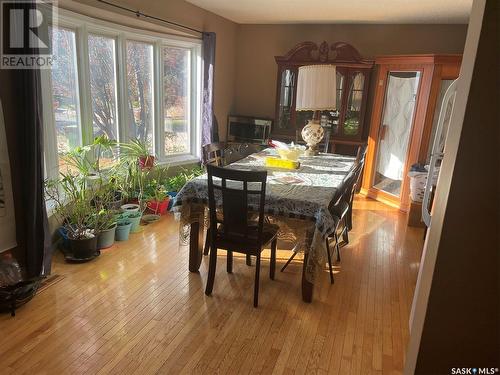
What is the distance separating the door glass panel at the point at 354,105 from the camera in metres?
4.87

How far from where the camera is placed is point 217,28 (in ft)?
16.3

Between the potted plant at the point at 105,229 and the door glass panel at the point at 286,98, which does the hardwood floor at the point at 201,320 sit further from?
the door glass panel at the point at 286,98

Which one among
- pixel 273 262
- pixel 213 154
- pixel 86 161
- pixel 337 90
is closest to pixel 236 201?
pixel 273 262

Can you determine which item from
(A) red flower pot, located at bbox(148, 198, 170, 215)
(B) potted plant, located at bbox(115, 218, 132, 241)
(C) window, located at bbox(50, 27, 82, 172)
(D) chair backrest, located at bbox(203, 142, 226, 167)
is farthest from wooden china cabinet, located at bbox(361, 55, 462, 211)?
(C) window, located at bbox(50, 27, 82, 172)

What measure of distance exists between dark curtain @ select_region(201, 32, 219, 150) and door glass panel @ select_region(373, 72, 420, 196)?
2.25 meters

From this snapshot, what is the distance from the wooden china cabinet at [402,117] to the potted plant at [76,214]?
357 cm

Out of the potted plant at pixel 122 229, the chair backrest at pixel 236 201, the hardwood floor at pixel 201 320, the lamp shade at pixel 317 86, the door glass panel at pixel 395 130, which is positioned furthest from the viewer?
the door glass panel at pixel 395 130

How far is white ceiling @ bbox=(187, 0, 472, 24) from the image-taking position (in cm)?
378

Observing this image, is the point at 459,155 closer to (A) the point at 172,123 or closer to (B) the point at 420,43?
(A) the point at 172,123

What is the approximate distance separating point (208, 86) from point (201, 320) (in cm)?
319

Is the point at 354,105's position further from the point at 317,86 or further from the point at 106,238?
the point at 106,238

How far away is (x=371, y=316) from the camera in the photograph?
7.86ft

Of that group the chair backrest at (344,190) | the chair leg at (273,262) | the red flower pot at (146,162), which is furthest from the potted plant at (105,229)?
the chair backrest at (344,190)

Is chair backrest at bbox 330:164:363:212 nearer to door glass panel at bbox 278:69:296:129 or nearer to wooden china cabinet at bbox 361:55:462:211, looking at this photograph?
wooden china cabinet at bbox 361:55:462:211
